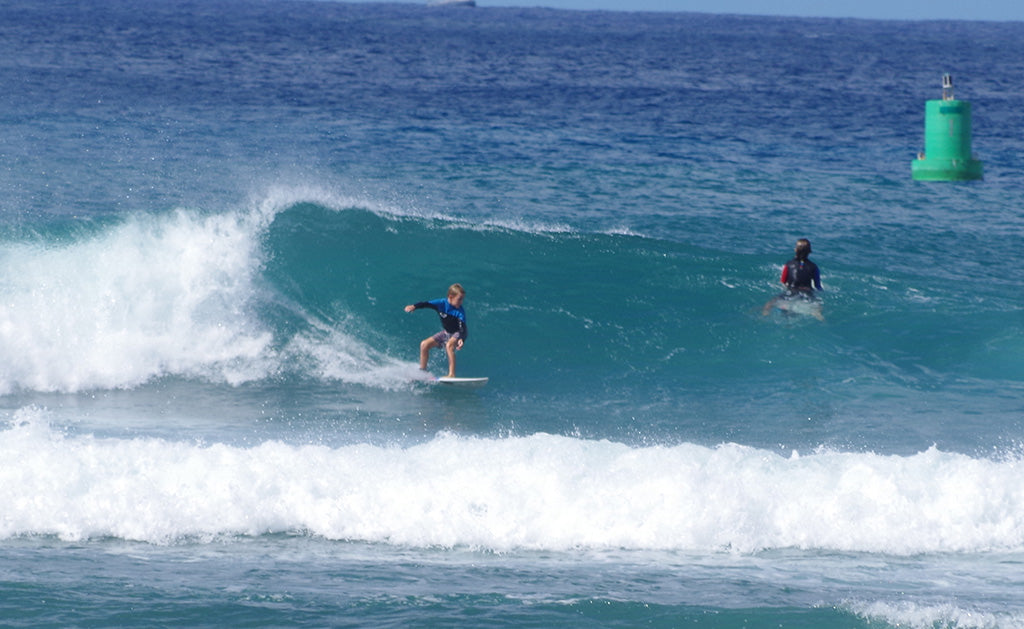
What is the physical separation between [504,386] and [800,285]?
14.5ft

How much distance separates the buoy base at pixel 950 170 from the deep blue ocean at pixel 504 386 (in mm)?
1596

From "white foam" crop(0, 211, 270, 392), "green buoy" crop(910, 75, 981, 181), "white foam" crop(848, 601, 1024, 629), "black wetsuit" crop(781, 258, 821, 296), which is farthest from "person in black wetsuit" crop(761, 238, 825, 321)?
"white foam" crop(848, 601, 1024, 629)

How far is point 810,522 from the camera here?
9062 mm

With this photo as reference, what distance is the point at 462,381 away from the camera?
13352mm

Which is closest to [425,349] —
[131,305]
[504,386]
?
[504,386]

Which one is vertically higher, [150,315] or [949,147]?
[949,147]

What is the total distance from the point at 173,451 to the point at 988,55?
95094mm

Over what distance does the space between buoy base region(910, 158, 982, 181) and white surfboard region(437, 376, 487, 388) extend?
296 inches

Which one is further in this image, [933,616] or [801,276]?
[801,276]

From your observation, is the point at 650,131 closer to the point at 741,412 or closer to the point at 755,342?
the point at 755,342

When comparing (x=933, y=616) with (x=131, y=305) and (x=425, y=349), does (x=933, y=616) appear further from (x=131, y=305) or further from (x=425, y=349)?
(x=131, y=305)

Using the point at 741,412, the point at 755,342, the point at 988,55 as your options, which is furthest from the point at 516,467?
the point at 988,55

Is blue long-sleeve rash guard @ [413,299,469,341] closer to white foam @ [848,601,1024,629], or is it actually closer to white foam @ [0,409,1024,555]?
white foam @ [0,409,1024,555]

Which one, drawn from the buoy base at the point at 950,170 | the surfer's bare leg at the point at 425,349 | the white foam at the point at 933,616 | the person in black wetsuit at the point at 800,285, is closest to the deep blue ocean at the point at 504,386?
the white foam at the point at 933,616
